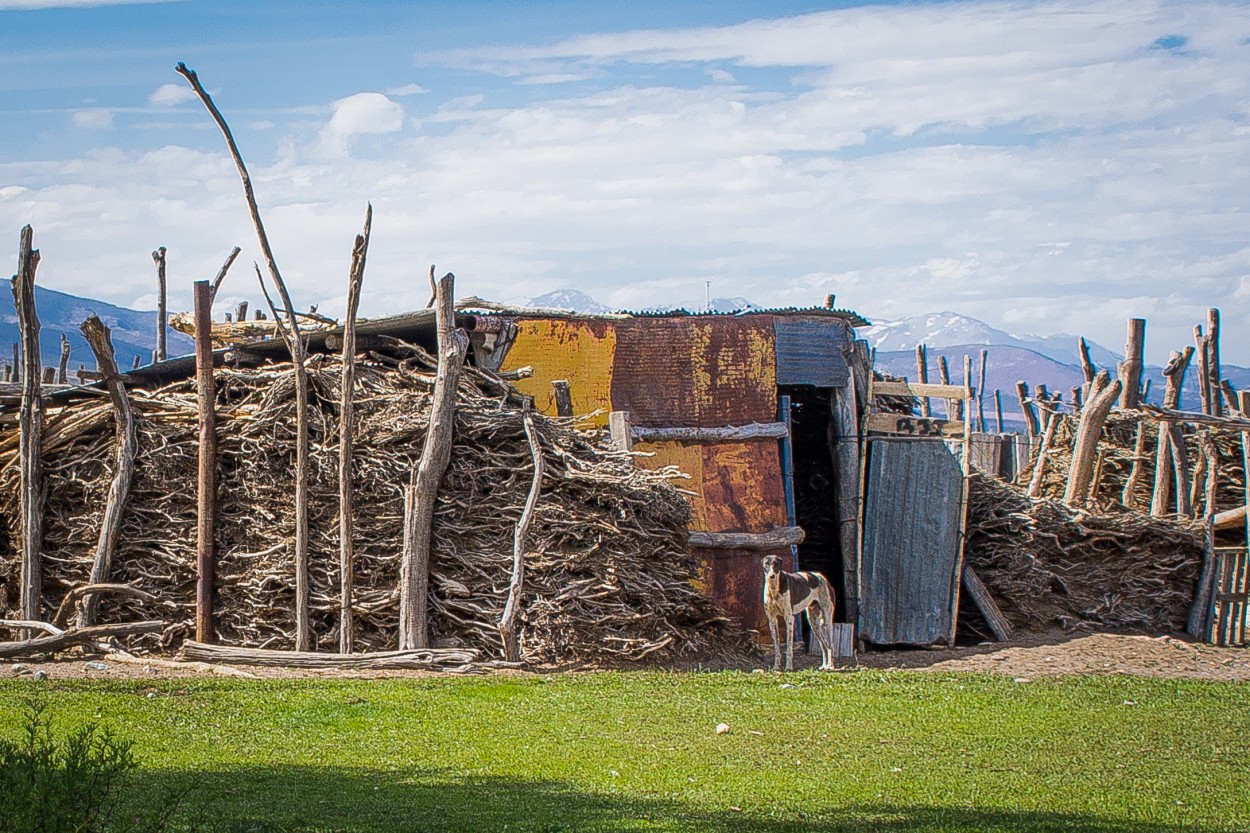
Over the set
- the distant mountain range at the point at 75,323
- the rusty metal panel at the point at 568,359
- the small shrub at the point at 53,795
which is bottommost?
the small shrub at the point at 53,795

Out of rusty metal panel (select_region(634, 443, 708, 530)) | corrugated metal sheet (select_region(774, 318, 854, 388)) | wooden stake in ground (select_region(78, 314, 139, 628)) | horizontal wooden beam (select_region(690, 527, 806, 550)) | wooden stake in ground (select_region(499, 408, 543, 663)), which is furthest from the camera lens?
corrugated metal sheet (select_region(774, 318, 854, 388))

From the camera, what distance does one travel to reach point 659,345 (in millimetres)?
15539

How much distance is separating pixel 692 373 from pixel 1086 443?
6440 millimetres

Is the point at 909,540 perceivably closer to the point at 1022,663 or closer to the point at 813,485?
the point at 813,485

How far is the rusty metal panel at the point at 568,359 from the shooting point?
15.4m

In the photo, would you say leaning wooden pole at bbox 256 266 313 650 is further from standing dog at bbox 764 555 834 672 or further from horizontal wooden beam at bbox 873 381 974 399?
horizontal wooden beam at bbox 873 381 974 399

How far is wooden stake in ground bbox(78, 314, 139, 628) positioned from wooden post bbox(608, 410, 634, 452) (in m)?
4.88

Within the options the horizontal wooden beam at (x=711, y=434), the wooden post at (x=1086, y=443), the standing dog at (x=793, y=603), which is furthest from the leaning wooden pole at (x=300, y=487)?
the wooden post at (x=1086, y=443)

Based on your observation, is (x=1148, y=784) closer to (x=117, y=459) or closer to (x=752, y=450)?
(x=752, y=450)

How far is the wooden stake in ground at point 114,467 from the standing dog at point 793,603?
254 inches

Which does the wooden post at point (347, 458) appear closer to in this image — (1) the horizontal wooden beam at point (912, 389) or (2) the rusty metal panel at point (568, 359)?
(2) the rusty metal panel at point (568, 359)

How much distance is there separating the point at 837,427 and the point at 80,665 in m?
8.93

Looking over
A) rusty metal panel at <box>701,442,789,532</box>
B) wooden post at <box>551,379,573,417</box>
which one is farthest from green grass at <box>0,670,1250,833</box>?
wooden post at <box>551,379,573,417</box>

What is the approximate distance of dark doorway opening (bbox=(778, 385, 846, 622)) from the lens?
17.5m
